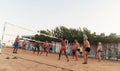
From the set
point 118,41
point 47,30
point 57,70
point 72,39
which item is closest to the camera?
point 57,70

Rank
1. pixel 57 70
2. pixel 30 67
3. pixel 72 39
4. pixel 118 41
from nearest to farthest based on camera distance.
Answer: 1. pixel 57 70
2. pixel 30 67
3. pixel 118 41
4. pixel 72 39

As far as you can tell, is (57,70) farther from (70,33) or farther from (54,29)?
(54,29)

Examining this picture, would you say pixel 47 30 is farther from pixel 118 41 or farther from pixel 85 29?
pixel 118 41

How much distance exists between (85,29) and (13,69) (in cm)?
2819

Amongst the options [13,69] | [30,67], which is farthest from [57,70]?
[13,69]

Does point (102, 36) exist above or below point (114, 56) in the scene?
above

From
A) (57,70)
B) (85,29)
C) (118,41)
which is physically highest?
(85,29)

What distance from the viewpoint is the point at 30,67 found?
32.7 feet

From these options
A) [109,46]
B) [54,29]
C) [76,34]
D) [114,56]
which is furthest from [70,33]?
[114,56]

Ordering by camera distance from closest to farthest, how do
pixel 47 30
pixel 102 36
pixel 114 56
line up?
1. pixel 114 56
2. pixel 102 36
3. pixel 47 30

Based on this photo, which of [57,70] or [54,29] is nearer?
[57,70]

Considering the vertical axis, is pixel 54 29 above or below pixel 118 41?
above

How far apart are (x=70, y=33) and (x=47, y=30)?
9.41m

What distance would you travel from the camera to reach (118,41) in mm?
29969
